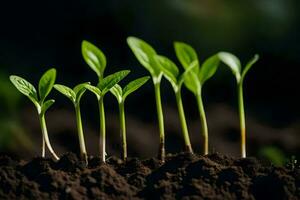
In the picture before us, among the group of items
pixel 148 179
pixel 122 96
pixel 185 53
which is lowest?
pixel 148 179

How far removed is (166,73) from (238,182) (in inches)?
13.4

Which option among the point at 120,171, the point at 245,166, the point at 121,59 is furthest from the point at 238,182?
the point at 121,59

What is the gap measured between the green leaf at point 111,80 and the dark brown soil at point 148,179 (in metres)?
0.19

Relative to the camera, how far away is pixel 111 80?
1.60m

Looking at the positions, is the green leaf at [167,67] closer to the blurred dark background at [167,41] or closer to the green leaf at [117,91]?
the green leaf at [117,91]

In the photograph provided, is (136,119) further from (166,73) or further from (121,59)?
(166,73)

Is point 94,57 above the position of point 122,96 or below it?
above

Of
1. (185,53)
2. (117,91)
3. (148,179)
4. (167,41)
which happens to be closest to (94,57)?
(117,91)

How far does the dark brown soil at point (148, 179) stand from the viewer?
57.2 inches

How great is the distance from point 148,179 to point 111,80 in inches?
10.2

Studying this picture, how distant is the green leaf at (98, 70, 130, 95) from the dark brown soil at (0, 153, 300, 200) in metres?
0.19

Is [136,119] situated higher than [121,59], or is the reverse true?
[121,59]

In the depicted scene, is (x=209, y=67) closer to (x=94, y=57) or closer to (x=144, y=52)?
(x=144, y=52)

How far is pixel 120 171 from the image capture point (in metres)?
1.59
